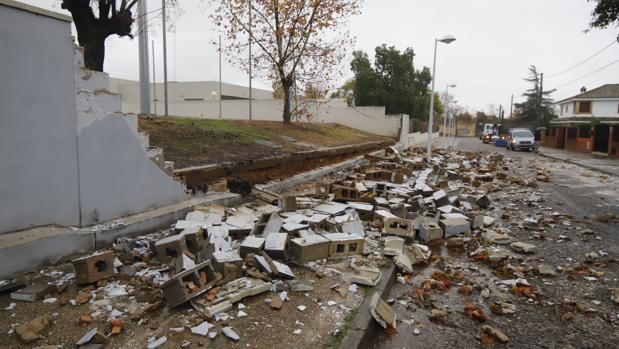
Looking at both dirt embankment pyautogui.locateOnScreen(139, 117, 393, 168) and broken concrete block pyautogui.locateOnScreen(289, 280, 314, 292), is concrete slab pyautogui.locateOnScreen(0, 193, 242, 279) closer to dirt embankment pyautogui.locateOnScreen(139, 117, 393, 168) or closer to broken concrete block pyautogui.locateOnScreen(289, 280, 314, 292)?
dirt embankment pyautogui.locateOnScreen(139, 117, 393, 168)

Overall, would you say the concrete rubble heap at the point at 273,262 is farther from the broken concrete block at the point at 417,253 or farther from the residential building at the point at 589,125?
the residential building at the point at 589,125

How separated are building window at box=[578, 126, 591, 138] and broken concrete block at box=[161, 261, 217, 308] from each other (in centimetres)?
3528

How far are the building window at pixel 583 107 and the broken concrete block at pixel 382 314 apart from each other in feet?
187

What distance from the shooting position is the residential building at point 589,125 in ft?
90.2

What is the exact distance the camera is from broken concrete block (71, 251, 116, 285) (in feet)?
11.4

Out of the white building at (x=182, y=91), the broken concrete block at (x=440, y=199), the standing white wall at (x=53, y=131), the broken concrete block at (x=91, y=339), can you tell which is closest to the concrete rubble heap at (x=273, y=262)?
the broken concrete block at (x=91, y=339)

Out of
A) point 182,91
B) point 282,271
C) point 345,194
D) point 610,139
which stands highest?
point 182,91

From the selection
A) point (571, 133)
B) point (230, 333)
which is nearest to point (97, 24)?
point (230, 333)

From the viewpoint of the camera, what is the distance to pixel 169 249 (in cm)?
406

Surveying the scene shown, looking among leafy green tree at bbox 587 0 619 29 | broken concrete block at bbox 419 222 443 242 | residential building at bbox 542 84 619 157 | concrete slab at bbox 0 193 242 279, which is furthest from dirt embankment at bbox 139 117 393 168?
residential building at bbox 542 84 619 157

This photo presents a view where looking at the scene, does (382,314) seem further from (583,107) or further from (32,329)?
(583,107)

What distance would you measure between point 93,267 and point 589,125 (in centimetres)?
3642

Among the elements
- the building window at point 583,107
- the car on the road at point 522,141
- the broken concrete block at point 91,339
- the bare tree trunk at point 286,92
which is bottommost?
the broken concrete block at point 91,339

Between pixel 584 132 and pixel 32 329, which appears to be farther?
pixel 584 132
